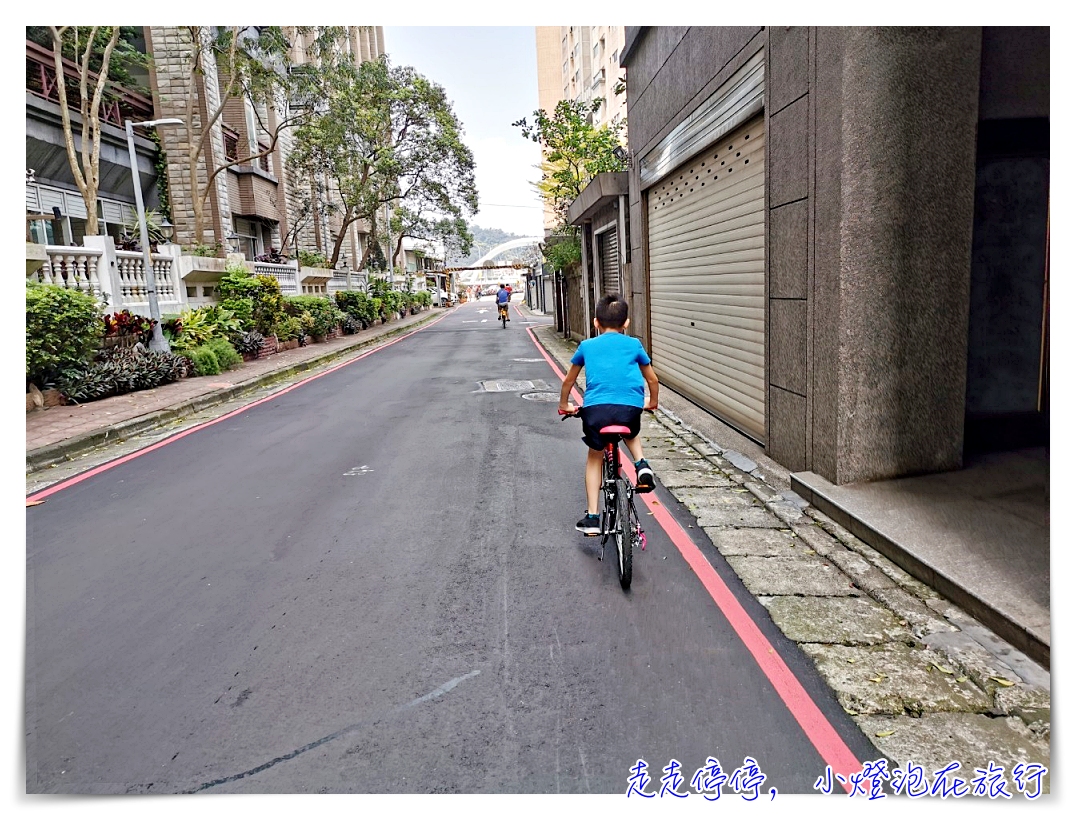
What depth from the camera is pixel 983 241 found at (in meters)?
6.06

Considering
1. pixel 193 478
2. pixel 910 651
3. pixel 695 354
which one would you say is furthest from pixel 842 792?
pixel 695 354

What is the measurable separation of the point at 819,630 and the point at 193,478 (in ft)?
19.8

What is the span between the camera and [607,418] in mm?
4375

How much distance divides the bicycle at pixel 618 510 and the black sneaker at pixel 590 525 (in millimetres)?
72

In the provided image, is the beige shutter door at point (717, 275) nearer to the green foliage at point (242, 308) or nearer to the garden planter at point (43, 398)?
the garden planter at point (43, 398)

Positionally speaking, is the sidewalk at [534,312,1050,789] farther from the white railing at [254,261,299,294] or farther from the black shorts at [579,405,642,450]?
the white railing at [254,261,299,294]

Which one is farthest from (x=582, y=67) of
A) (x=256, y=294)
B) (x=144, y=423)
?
(x=144, y=423)

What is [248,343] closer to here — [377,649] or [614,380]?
[614,380]

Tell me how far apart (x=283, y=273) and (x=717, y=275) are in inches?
788

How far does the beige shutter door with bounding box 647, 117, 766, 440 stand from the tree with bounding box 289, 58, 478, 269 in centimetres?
1866

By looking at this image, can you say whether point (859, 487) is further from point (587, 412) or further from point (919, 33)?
point (919, 33)

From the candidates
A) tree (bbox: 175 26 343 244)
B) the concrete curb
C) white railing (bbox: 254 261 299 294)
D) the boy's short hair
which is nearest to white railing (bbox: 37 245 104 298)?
the concrete curb

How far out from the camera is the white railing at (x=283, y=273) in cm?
2292

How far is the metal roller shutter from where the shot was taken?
1580 cm
